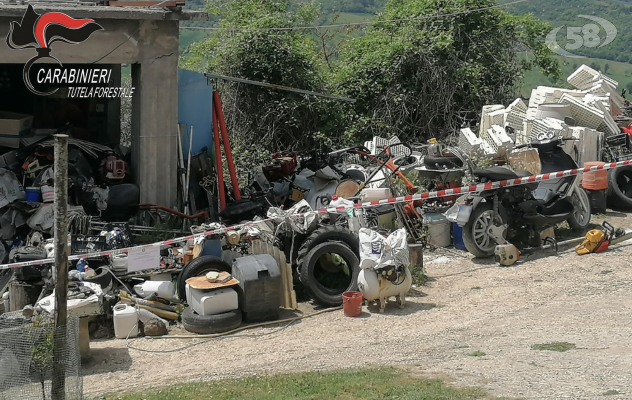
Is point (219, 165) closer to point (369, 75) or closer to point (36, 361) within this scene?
point (369, 75)

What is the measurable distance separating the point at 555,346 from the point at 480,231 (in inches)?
165

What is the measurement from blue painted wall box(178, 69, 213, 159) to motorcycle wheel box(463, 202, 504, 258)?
511 centimetres

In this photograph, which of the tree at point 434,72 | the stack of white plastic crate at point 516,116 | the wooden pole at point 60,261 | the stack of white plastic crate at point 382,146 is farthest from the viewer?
→ the tree at point 434,72

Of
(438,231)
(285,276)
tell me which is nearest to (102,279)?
(285,276)

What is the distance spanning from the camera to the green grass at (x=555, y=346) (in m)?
8.90

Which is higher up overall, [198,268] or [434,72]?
[434,72]

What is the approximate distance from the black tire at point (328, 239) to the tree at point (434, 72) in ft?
25.6

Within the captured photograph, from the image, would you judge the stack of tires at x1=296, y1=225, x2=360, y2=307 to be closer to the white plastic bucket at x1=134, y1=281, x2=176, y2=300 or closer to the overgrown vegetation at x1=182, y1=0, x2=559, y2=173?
the white plastic bucket at x1=134, y1=281, x2=176, y2=300

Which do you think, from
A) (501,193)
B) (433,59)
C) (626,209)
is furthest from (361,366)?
(433,59)

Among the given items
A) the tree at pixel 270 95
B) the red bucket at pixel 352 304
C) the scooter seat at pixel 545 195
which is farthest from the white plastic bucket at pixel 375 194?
the tree at pixel 270 95

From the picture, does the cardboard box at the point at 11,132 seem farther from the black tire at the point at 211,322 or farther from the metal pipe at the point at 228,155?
the black tire at the point at 211,322

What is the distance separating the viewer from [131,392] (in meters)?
8.70

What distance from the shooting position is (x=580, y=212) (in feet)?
46.5

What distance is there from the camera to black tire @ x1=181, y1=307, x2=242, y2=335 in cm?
1077
